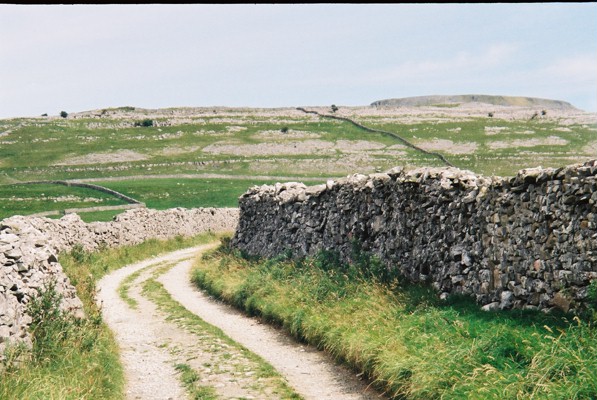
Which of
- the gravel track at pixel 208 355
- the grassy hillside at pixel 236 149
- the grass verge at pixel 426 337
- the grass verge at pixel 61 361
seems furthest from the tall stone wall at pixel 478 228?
the grassy hillside at pixel 236 149

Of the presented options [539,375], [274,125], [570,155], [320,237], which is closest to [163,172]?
[274,125]

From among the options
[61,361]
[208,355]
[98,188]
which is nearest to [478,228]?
[208,355]

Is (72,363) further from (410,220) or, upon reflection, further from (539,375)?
(410,220)

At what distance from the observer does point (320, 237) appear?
19.1 metres

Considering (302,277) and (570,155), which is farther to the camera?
(570,155)

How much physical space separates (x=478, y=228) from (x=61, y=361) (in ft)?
25.8

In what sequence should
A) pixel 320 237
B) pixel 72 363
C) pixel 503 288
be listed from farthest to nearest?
pixel 320 237 < pixel 503 288 < pixel 72 363

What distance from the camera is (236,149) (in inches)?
4368

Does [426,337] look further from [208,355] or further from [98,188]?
[98,188]

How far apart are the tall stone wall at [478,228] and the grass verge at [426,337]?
1.67 feet

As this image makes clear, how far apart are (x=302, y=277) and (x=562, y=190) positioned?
26.5 feet

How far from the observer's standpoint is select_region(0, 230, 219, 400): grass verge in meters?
7.87

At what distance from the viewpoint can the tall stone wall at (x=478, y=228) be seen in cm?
914

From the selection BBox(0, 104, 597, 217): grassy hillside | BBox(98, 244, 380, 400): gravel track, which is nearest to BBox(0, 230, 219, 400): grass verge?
BBox(98, 244, 380, 400): gravel track
